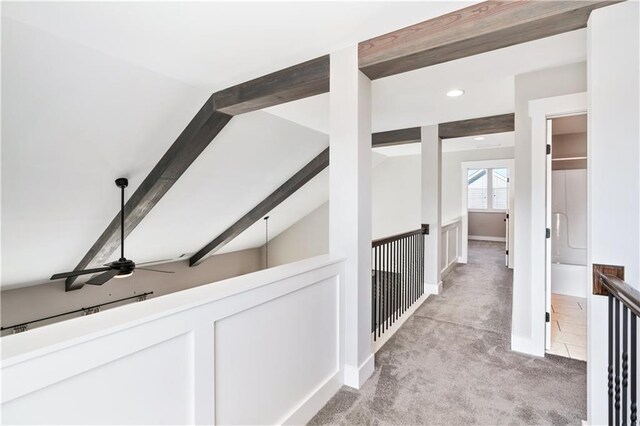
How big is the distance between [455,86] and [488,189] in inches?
276

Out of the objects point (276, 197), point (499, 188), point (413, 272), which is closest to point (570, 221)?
point (413, 272)

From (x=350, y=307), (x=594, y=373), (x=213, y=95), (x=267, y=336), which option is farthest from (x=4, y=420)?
(x=213, y=95)

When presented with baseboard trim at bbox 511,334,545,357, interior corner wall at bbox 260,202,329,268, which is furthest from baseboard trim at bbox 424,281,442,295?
interior corner wall at bbox 260,202,329,268

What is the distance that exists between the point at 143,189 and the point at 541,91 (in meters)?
4.17

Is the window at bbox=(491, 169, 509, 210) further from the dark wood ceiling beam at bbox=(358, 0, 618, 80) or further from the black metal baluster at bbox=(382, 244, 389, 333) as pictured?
the dark wood ceiling beam at bbox=(358, 0, 618, 80)

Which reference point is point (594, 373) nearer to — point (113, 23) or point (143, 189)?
point (113, 23)

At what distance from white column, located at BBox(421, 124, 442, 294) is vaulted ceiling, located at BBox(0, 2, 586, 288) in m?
0.38

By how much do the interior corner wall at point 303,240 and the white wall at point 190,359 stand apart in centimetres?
568

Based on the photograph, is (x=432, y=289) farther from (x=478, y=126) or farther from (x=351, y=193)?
(x=351, y=193)

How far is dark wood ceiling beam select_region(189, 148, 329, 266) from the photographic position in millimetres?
5273

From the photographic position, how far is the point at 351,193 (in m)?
2.08

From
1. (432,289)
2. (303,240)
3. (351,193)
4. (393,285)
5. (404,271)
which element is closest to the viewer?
(351,193)

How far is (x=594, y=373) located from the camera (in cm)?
156

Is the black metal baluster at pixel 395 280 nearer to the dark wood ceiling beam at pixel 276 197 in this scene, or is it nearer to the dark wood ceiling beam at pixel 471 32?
the dark wood ceiling beam at pixel 471 32
